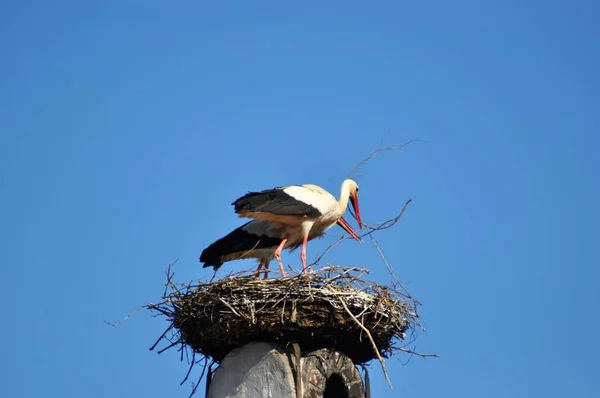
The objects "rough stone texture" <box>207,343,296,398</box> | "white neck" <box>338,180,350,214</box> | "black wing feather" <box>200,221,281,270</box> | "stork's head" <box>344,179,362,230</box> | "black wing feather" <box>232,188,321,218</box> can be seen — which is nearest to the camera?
"rough stone texture" <box>207,343,296,398</box>

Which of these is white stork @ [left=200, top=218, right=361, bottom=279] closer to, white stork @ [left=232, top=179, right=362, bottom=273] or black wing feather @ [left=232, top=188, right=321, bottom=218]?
white stork @ [left=232, top=179, right=362, bottom=273]

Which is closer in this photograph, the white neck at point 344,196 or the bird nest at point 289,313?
the bird nest at point 289,313

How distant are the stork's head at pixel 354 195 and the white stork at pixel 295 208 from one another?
57cm

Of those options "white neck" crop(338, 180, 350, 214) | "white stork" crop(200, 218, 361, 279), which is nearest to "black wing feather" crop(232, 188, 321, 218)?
"white stork" crop(200, 218, 361, 279)

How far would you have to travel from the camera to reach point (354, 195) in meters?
15.5

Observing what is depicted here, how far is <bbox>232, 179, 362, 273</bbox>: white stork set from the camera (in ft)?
44.2

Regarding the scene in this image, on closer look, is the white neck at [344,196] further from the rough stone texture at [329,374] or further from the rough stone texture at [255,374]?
the rough stone texture at [255,374]

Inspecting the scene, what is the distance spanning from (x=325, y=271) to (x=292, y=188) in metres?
2.23

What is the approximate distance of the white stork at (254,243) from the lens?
13906mm

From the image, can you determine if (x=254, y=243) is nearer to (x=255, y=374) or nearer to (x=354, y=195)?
(x=354, y=195)

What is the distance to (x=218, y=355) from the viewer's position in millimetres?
12234

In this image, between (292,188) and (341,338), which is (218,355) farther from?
(292,188)

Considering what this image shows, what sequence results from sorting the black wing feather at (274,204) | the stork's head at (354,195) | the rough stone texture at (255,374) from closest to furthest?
the rough stone texture at (255,374) < the black wing feather at (274,204) < the stork's head at (354,195)

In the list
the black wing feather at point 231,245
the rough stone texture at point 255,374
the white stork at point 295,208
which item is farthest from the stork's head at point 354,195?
the rough stone texture at point 255,374
